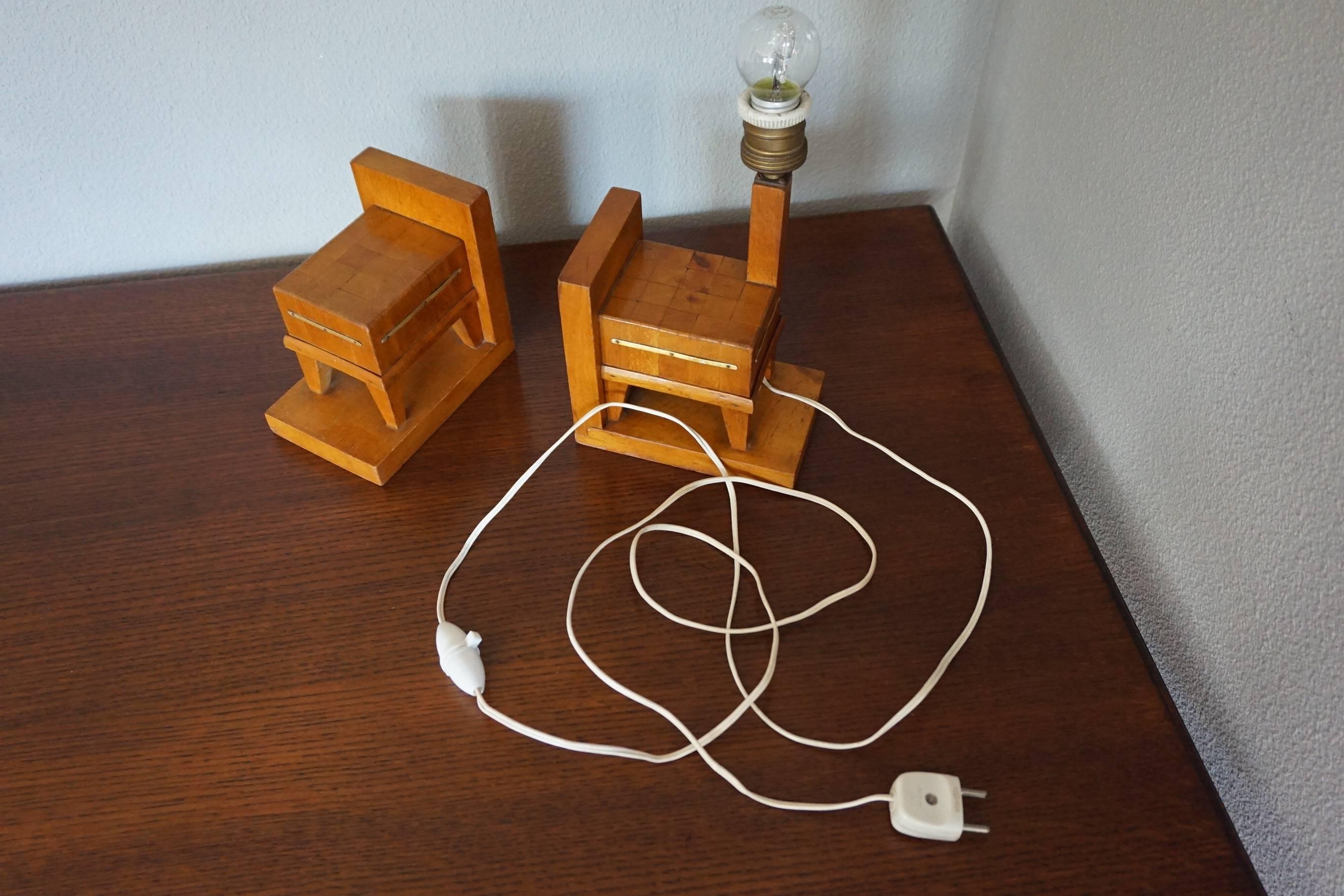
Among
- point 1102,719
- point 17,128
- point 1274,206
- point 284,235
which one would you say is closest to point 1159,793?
point 1102,719

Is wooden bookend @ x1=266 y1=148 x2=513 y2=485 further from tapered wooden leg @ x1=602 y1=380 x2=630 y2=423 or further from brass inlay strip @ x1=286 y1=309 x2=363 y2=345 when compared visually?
tapered wooden leg @ x1=602 y1=380 x2=630 y2=423

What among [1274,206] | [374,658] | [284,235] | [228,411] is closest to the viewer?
[1274,206]

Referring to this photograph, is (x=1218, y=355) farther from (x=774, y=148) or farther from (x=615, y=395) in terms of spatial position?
(x=615, y=395)

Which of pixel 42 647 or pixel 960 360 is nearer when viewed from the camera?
pixel 42 647

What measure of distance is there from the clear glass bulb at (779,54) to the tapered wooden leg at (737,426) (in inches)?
8.1

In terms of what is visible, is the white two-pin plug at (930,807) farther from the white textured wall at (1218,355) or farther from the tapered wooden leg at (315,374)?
the tapered wooden leg at (315,374)

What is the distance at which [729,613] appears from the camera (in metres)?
0.64

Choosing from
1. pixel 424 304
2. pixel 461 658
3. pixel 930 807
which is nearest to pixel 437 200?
pixel 424 304

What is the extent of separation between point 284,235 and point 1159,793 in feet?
2.81

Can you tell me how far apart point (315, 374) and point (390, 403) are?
0.08 metres

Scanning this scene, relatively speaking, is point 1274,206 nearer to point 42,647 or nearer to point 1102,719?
point 1102,719

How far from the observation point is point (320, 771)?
0.57 m

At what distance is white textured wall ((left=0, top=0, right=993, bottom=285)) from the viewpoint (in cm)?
80

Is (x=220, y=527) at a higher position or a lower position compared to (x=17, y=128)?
lower
